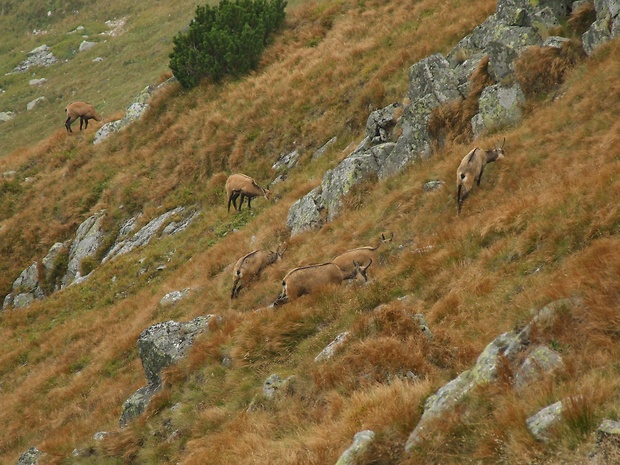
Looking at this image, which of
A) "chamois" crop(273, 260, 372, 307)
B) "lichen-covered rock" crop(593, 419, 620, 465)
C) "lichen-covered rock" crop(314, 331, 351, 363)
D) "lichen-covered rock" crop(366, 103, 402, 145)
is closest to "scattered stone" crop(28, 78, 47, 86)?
"lichen-covered rock" crop(366, 103, 402, 145)

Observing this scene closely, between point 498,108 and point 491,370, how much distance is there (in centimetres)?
1243

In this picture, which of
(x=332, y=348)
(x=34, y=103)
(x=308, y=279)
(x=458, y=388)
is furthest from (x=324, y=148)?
(x=34, y=103)

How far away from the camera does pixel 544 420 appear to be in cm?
571

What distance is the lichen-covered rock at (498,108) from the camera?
1722 cm

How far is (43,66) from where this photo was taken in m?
63.8

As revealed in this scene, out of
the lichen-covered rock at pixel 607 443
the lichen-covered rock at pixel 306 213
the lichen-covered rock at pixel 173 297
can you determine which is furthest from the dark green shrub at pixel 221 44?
the lichen-covered rock at pixel 607 443

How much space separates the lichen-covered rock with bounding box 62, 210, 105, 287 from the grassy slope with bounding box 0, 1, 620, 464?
0.98 meters

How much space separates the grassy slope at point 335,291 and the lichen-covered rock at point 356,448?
0.13 metres

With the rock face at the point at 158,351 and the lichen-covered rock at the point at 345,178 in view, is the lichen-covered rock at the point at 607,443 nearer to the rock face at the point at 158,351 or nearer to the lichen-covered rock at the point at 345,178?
the rock face at the point at 158,351

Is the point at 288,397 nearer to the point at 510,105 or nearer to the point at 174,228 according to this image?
the point at 510,105

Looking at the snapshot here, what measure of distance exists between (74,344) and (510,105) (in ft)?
56.2

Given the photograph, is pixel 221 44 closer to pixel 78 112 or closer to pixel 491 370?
pixel 78 112

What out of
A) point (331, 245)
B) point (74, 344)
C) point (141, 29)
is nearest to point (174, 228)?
point (74, 344)

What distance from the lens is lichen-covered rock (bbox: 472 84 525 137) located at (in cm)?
1722
